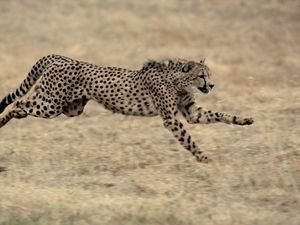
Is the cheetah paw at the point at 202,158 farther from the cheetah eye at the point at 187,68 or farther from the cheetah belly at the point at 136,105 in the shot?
the cheetah eye at the point at 187,68

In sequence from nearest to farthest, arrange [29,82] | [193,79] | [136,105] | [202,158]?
1. [202,158]
2. [193,79]
3. [136,105]
4. [29,82]

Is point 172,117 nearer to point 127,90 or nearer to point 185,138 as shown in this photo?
point 185,138

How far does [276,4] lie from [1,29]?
24.6ft

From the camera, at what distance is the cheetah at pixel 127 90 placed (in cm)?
822

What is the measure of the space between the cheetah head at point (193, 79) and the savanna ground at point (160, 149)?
731mm

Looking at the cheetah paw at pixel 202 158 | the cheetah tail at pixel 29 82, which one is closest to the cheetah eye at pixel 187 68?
the cheetah paw at pixel 202 158

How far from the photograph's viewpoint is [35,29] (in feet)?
63.7

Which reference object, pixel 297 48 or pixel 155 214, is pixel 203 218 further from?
pixel 297 48

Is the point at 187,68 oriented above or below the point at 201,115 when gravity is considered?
above

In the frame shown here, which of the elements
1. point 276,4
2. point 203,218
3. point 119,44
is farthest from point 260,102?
point 276,4

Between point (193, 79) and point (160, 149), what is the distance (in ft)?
3.40

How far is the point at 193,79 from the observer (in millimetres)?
8211

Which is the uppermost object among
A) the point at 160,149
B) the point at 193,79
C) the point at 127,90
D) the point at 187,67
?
the point at 187,67

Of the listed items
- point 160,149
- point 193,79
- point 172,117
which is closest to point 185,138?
point 172,117
